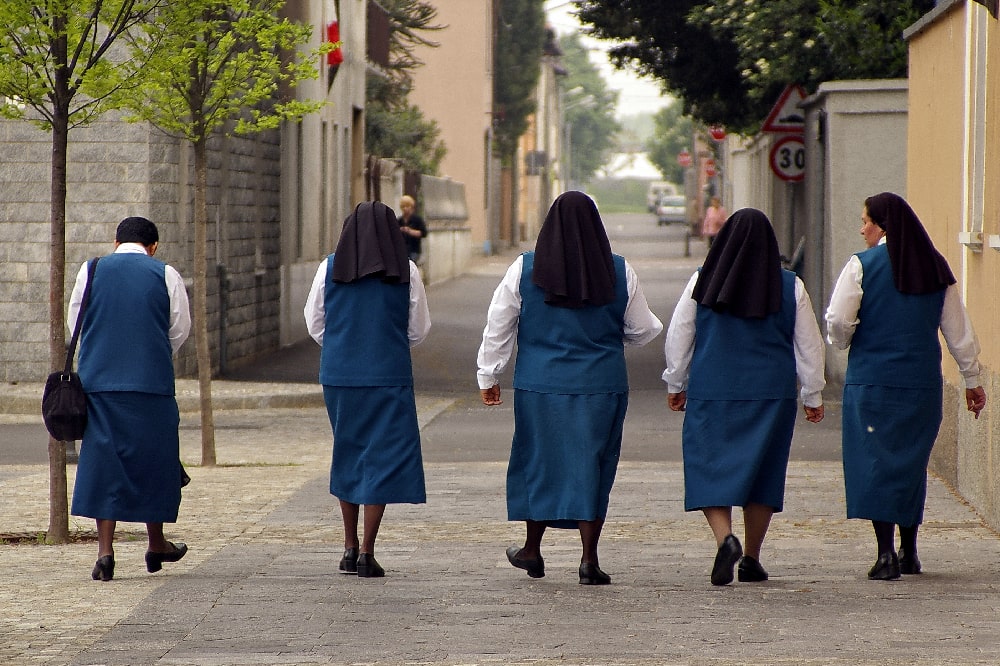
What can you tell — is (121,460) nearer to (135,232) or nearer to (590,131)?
(135,232)

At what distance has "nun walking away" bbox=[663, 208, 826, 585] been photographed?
302 inches

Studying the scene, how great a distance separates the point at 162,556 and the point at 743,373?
2.66 metres

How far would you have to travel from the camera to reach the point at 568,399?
25.3 ft

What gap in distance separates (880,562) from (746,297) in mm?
1266

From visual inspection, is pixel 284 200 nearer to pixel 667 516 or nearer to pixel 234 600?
pixel 667 516

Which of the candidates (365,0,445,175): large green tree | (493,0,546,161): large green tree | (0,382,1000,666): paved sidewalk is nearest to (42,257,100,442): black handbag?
(0,382,1000,666): paved sidewalk

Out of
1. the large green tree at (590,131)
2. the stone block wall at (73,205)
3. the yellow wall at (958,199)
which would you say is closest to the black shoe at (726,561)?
the yellow wall at (958,199)

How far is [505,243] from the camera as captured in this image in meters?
70.5

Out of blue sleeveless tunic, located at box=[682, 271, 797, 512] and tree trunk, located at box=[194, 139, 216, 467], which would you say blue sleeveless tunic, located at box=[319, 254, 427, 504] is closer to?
blue sleeveless tunic, located at box=[682, 271, 797, 512]

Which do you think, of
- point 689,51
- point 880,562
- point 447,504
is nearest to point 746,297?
point 880,562

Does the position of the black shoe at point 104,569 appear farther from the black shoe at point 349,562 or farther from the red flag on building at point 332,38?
the red flag on building at point 332,38

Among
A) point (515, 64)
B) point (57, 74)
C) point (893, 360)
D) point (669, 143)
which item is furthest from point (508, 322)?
point (669, 143)

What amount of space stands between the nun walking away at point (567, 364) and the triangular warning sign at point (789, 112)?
35.3 feet

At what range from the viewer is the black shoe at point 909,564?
7.93 metres
